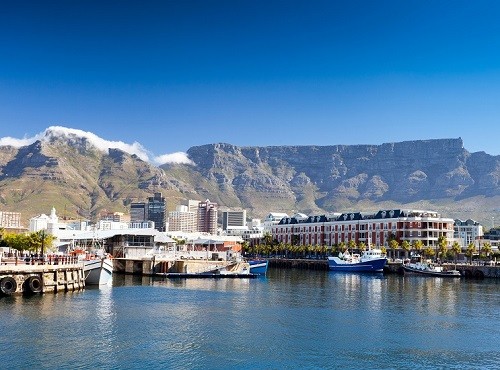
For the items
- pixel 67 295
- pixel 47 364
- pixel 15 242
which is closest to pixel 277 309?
pixel 67 295

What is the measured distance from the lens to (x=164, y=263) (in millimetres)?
133250

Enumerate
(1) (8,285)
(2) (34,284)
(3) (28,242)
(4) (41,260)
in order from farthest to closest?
(3) (28,242)
(4) (41,260)
(2) (34,284)
(1) (8,285)

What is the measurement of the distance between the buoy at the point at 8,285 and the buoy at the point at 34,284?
90.6 inches

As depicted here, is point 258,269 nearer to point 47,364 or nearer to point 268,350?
point 268,350

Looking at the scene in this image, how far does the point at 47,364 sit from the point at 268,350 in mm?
17743

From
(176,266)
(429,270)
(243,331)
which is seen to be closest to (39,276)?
(243,331)

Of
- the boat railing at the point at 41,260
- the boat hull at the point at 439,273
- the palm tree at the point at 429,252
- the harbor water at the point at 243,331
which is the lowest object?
the boat hull at the point at 439,273

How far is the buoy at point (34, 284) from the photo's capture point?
260 ft

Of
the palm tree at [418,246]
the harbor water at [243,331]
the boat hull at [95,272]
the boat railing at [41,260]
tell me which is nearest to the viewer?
the harbor water at [243,331]

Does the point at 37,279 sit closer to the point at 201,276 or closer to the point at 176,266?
the point at 201,276

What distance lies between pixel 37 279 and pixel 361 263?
106m

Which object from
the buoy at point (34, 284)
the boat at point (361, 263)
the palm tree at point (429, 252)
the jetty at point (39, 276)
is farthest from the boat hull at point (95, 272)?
the palm tree at point (429, 252)

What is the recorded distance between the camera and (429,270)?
156500 millimetres

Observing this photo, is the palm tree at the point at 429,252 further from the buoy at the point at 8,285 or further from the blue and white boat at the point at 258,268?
the buoy at the point at 8,285
